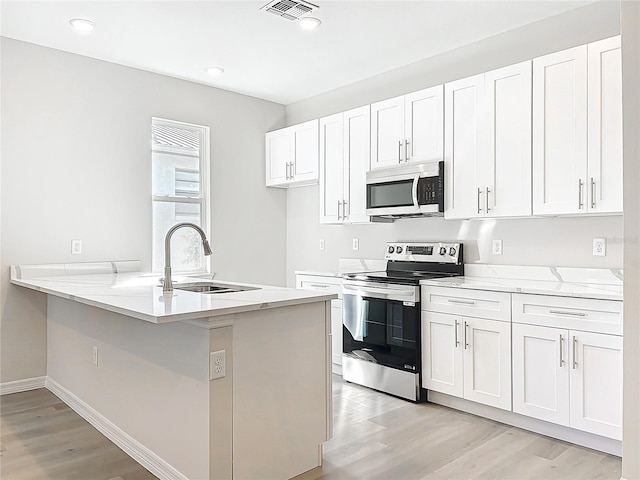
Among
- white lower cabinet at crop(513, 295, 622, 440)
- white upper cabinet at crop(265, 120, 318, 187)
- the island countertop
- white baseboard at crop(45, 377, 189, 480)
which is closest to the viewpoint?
the island countertop

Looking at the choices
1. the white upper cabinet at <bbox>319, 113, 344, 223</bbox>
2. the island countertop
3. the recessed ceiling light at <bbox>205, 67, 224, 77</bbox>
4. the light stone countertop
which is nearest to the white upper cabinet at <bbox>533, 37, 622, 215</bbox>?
the light stone countertop

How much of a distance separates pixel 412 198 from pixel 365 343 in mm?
1171

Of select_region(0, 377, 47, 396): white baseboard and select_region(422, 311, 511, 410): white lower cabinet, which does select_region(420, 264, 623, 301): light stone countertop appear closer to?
select_region(422, 311, 511, 410): white lower cabinet

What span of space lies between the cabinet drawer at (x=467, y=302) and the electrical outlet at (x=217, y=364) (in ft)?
5.77

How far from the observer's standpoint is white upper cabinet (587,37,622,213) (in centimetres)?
273

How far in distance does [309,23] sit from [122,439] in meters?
2.87

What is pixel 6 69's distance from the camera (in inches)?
141

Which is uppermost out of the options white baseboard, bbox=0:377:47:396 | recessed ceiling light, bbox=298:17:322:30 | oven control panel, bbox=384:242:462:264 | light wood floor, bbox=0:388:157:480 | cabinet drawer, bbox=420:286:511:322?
recessed ceiling light, bbox=298:17:322:30

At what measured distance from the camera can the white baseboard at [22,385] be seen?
362 cm

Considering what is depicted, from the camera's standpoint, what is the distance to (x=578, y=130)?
2895 millimetres

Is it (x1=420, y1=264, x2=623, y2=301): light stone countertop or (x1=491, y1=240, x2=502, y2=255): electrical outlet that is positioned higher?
(x1=491, y1=240, x2=502, y2=255): electrical outlet

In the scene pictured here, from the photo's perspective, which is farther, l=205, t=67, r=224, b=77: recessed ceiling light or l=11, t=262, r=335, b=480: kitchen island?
l=205, t=67, r=224, b=77: recessed ceiling light

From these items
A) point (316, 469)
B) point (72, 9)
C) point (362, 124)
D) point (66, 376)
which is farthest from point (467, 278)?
point (72, 9)

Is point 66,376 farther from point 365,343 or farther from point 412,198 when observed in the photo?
point 412,198
